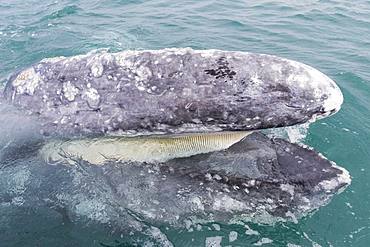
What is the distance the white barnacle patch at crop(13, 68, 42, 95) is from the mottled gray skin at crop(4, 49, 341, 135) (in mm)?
388

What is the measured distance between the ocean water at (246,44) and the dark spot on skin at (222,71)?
5.82 feet

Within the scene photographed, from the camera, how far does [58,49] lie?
12.1 meters

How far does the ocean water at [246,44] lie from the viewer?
5.33 m

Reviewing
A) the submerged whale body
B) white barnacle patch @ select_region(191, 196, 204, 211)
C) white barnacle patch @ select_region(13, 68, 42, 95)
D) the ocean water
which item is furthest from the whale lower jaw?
the ocean water

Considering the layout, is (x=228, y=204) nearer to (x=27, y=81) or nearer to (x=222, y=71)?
(x=222, y=71)

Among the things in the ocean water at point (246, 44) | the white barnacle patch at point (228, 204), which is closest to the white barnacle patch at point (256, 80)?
the white barnacle patch at point (228, 204)

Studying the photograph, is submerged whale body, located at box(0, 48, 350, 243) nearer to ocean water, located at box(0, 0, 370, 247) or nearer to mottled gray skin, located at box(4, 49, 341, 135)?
mottled gray skin, located at box(4, 49, 341, 135)

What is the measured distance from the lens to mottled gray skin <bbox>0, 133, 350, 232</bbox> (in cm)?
511

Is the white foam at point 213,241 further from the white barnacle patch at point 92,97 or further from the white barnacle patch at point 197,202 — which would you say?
the white barnacle patch at point 92,97

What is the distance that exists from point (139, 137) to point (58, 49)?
7.71 metres

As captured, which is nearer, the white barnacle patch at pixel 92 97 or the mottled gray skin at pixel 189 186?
the white barnacle patch at pixel 92 97

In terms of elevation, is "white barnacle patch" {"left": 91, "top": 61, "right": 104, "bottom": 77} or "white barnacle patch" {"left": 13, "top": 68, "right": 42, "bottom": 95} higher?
"white barnacle patch" {"left": 91, "top": 61, "right": 104, "bottom": 77}

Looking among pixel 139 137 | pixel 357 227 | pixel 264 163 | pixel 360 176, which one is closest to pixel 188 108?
pixel 139 137

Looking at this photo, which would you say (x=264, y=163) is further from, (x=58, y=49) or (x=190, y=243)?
(x=58, y=49)
